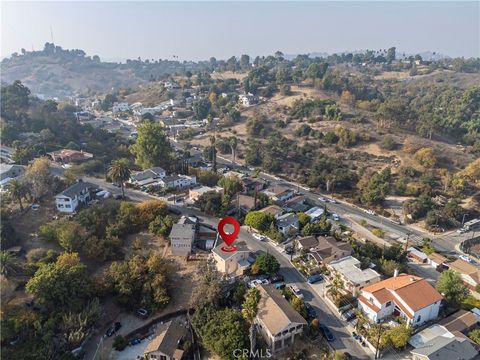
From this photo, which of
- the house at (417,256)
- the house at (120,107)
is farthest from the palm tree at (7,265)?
the house at (120,107)

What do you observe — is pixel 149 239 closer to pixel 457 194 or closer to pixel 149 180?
pixel 149 180

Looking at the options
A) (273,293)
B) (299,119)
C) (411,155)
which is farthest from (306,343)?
(299,119)

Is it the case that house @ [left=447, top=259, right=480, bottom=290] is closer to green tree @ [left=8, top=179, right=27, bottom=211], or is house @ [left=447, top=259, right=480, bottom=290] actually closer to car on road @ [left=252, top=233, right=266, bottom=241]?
car on road @ [left=252, top=233, right=266, bottom=241]

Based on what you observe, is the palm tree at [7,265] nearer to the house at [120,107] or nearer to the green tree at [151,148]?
the green tree at [151,148]

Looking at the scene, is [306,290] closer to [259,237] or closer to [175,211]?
[259,237]

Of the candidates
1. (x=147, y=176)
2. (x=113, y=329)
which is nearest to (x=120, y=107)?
(x=147, y=176)

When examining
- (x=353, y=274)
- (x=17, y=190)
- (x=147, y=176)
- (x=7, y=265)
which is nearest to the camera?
(x=7, y=265)

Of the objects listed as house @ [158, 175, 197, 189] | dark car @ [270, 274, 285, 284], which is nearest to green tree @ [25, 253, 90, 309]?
dark car @ [270, 274, 285, 284]
